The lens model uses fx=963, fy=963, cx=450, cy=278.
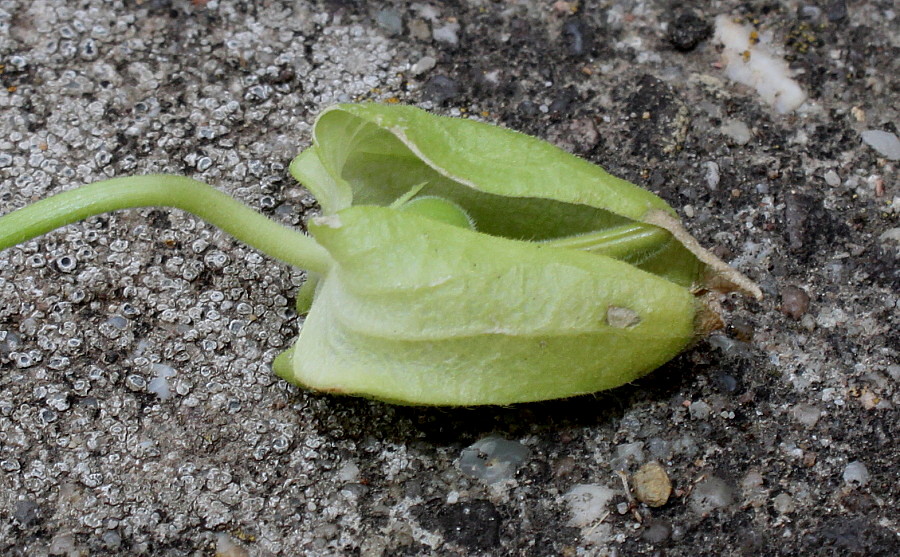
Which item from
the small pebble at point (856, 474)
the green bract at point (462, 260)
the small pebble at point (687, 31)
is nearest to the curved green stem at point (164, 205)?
the green bract at point (462, 260)

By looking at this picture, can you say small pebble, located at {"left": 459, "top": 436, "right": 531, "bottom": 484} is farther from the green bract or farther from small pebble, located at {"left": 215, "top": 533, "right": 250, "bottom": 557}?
small pebble, located at {"left": 215, "top": 533, "right": 250, "bottom": 557}

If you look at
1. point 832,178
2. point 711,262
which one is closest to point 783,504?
point 711,262

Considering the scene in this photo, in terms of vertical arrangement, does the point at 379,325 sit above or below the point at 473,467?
above

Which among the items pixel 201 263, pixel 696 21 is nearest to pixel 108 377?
pixel 201 263

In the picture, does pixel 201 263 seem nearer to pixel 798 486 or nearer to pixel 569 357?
pixel 569 357

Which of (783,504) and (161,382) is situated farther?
(161,382)

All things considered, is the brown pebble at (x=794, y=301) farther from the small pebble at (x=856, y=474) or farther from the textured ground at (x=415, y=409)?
the small pebble at (x=856, y=474)

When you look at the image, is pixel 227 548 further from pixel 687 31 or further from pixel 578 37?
pixel 687 31
